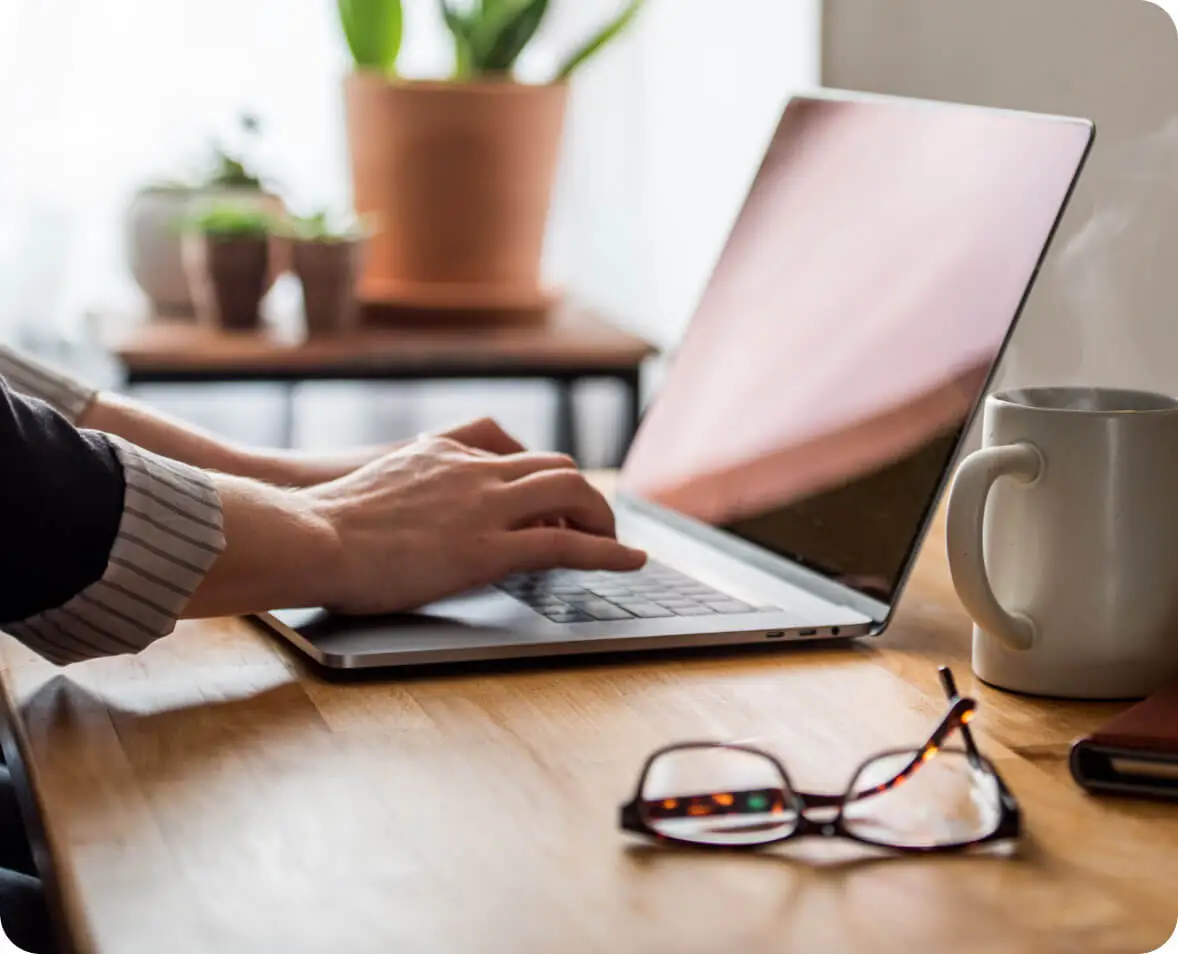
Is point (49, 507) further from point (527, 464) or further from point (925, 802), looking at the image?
point (925, 802)

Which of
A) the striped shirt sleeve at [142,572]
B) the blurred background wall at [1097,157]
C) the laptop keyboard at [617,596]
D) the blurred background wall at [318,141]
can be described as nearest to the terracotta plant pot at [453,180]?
the blurred background wall at [318,141]

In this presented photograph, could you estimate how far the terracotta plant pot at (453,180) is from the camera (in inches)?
72.2

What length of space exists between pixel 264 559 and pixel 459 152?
114cm

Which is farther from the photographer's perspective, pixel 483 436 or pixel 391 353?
pixel 391 353

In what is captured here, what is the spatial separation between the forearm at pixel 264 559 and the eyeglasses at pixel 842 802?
10.0 inches

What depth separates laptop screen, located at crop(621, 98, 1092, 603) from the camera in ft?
2.81

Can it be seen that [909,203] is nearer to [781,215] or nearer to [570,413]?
[781,215]

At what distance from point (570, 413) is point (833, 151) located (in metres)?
1.16

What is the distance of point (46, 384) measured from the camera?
1077mm

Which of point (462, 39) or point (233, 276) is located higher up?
point (462, 39)

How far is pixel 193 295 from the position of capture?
76.6 inches

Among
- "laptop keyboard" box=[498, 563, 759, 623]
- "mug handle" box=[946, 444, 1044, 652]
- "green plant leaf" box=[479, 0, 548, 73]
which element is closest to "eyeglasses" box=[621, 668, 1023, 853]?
"mug handle" box=[946, 444, 1044, 652]

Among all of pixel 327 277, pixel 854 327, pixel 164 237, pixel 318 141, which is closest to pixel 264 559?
pixel 854 327

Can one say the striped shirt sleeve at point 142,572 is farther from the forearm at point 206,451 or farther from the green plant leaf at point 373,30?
the green plant leaf at point 373,30
